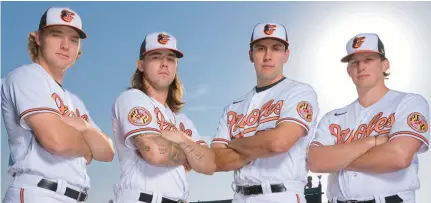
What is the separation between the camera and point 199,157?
21.9 ft

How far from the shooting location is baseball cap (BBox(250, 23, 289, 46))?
279 inches

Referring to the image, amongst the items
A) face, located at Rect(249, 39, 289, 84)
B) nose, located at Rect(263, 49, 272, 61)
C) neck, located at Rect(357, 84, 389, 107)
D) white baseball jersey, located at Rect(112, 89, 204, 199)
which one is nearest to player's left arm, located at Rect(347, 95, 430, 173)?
neck, located at Rect(357, 84, 389, 107)

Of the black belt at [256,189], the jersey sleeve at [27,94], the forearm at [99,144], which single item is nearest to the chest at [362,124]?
the black belt at [256,189]

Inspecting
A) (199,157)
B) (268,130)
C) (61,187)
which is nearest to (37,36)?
(61,187)

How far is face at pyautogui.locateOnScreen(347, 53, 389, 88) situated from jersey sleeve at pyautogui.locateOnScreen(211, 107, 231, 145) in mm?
1760

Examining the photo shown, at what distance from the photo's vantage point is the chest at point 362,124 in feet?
23.0

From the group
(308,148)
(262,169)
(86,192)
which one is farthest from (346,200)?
(86,192)

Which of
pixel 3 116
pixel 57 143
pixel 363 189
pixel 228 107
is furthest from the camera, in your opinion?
pixel 228 107

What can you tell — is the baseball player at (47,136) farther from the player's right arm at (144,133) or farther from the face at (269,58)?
the face at (269,58)

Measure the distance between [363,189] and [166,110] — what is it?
2533 mm

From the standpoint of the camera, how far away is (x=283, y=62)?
23.5 ft

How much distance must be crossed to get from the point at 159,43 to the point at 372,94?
278 cm

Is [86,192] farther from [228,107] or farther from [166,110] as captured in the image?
[228,107]

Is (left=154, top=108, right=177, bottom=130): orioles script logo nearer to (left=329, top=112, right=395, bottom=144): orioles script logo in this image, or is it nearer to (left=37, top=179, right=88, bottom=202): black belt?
(left=37, top=179, right=88, bottom=202): black belt
